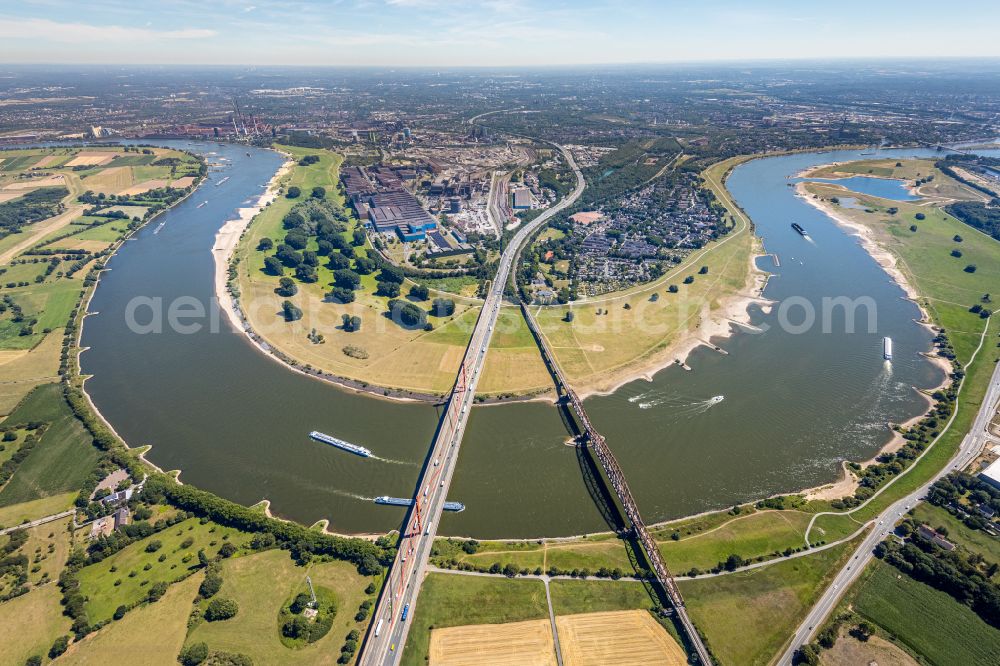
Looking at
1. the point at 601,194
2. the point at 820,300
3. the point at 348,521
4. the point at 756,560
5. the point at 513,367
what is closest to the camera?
the point at 756,560

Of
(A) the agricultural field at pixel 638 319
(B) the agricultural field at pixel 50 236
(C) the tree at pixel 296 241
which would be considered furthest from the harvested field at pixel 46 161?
(A) the agricultural field at pixel 638 319

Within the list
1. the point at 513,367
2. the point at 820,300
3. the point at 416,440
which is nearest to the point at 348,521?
the point at 416,440

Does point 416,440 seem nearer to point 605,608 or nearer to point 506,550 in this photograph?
point 506,550

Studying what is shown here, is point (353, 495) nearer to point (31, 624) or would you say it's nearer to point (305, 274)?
point (31, 624)

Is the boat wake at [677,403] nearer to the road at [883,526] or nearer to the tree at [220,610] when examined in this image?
the road at [883,526]

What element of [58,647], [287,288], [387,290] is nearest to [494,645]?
[58,647]
